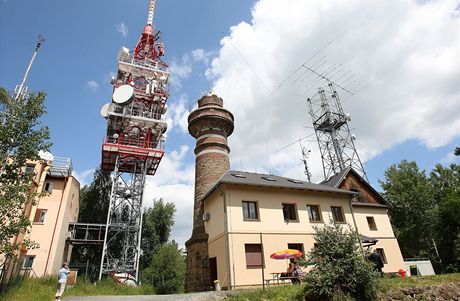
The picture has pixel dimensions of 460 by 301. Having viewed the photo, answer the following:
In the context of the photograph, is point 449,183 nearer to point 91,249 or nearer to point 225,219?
point 225,219

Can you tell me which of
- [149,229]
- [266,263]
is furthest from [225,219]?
[149,229]

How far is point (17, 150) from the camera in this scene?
14.0m

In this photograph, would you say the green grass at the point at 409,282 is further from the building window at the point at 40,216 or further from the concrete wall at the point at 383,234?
the building window at the point at 40,216

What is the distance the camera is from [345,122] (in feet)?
114

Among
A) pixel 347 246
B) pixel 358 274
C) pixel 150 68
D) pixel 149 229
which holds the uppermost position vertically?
pixel 150 68

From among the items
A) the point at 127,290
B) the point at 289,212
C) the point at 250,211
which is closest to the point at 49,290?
the point at 127,290

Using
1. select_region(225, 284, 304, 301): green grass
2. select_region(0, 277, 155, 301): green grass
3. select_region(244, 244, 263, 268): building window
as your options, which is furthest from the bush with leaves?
select_region(0, 277, 155, 301): green grass

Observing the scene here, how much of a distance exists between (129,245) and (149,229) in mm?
9638

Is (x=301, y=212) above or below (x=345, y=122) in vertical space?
below

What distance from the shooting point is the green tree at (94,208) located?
36.4m

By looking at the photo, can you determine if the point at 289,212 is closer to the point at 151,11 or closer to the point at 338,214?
the point at 338,214

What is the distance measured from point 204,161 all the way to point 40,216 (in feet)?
41.5

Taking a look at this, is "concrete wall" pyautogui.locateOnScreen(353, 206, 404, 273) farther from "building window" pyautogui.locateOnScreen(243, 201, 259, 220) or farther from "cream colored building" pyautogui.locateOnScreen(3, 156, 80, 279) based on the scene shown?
"cream colored building" pyautogui.locateOnScreen(3, 156, 80, 279)

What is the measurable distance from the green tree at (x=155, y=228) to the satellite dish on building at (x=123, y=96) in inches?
608
